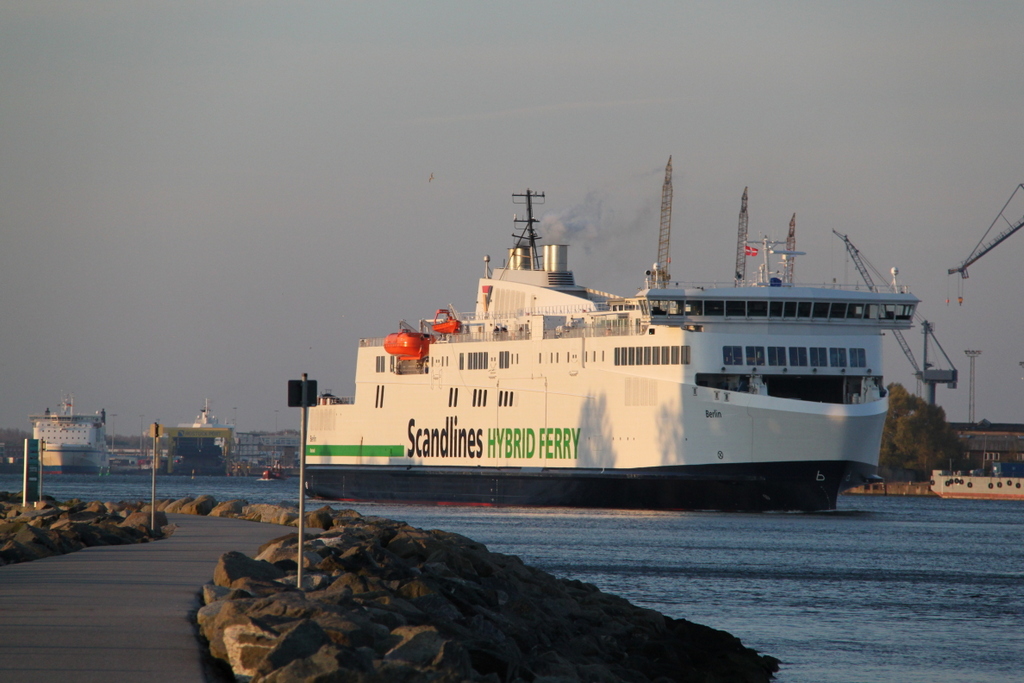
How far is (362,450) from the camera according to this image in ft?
189

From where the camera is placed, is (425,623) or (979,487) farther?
(979,487)

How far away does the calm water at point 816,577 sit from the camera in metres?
18.1

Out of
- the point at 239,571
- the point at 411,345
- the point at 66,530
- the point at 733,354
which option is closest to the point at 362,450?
the point at 411,345

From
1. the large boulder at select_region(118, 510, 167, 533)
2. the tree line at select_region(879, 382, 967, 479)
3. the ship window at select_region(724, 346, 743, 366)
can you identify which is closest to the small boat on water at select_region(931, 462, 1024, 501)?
the tree line at select_region(879, 382, 967, 479)

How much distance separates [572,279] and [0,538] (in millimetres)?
40773

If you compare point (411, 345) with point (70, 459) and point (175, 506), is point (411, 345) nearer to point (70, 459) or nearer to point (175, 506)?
point (175, 506)

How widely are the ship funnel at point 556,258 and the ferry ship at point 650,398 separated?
1.70 m

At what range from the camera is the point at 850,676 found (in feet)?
54.0

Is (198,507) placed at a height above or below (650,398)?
below

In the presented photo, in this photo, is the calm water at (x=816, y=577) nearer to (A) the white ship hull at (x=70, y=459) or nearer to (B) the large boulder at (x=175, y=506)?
(B) the large boulder at (x=175, y=506)

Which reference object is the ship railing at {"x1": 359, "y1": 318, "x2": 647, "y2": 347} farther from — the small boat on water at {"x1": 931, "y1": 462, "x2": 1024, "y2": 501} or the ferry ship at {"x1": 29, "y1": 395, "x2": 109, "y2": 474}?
the ferry ship at {"x1": 29, "y1": 395, "x2": 109, "y2": 474}

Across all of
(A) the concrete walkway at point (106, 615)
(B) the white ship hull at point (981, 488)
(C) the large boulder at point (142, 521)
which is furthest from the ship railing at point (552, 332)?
(B) the white ship hull at point (981, 488)

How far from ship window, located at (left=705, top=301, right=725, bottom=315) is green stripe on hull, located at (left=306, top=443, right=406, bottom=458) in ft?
57.0

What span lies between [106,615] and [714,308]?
3333 centimetres
